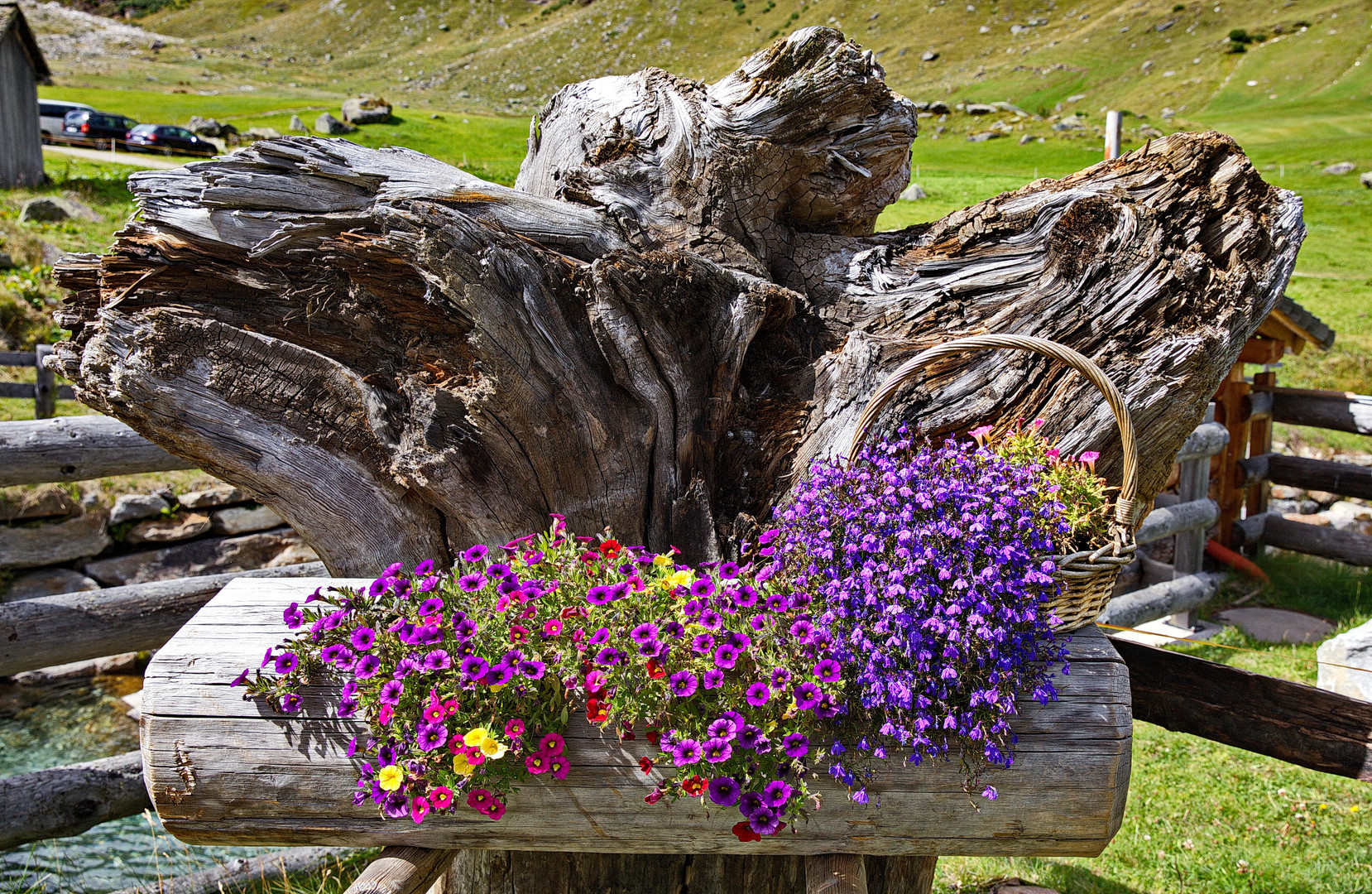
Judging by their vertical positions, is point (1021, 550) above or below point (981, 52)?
below

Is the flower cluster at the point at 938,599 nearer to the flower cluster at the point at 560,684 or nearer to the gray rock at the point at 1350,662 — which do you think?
the flower cluster at the point at 560,684

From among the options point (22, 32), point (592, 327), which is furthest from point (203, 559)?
point (22, 32)

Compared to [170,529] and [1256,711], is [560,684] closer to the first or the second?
[1256,711]

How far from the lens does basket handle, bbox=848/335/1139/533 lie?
2.03 metres

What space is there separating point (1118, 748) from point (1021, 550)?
0.55 meters

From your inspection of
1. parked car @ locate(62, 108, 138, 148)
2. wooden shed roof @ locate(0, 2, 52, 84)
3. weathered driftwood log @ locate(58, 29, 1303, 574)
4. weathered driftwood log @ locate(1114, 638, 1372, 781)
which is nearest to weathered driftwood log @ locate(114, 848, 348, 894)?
weathered driftwood log @ locate(58, 29, 1303, 574)

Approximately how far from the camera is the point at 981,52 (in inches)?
2511

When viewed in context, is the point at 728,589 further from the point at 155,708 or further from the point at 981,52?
the point at 981,52

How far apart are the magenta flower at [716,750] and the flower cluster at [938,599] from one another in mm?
249

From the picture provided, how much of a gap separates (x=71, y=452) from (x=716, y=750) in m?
4.04

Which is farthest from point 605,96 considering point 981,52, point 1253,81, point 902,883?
point 981,52

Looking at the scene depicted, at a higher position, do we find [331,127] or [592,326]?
[331,127]

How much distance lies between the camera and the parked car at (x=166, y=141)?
22.9 metres

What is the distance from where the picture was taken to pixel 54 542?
6988 millimetres
